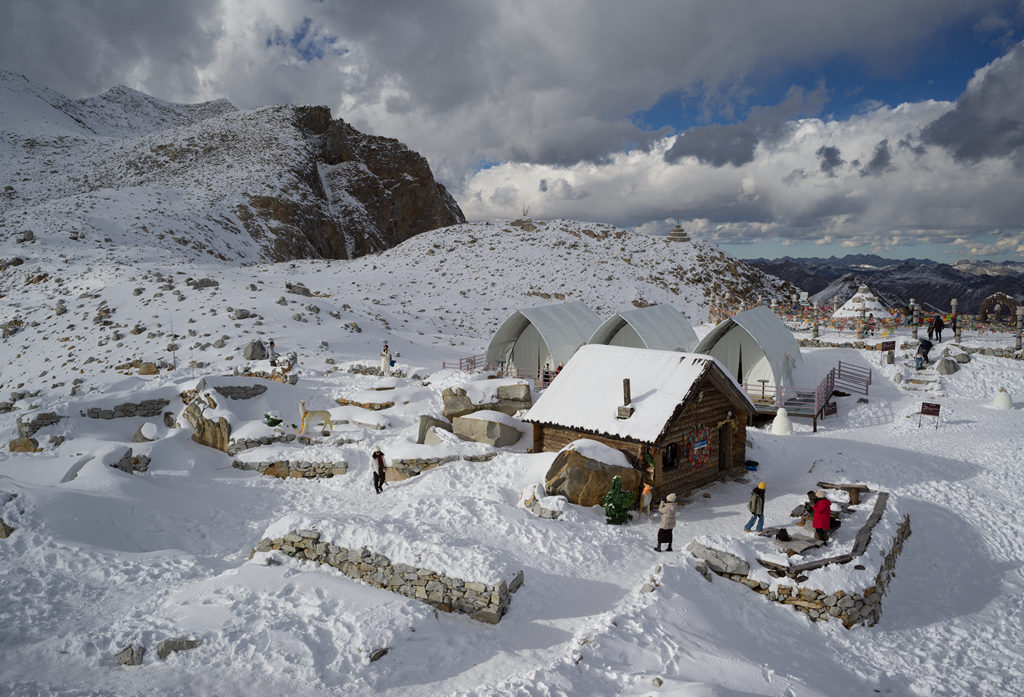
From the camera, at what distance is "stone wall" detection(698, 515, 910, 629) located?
36.0 ft

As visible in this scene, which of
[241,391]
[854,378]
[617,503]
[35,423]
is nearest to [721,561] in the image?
[617,503]

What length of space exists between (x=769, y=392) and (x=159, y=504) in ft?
80.0

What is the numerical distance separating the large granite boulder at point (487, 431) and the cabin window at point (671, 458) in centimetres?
566

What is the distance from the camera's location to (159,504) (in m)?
13.9

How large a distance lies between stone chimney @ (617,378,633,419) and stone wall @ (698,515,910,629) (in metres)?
4.82

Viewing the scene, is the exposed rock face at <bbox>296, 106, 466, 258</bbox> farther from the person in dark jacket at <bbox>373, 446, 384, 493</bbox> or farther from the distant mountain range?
the person in dark jacket at <bbox>373, 446, 384, 493</bbox>

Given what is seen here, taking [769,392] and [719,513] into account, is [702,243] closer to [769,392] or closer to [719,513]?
[769,392]

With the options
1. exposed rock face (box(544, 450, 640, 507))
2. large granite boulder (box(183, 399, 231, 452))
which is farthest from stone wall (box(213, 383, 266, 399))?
exposed rock face (box(544, 450, 640, 507))

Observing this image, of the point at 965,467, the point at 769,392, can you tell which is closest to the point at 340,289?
the point at 769,392

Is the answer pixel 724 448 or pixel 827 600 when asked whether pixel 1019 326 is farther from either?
pixel 827 600

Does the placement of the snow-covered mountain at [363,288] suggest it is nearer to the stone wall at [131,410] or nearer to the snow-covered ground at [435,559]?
the snow-covered ground at [435,559]

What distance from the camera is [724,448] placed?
725 inches

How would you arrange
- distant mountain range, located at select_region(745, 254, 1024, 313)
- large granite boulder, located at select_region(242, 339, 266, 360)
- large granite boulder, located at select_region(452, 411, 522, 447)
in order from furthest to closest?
distant mountain range, located at select_region(745, 254, 1024, 313)
large granite boulder, located at select_region(242, 339, 266, 360)
large granite boulder, located at select_region(452, 411, 522, 447)

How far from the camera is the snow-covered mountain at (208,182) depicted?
54.9 metres
